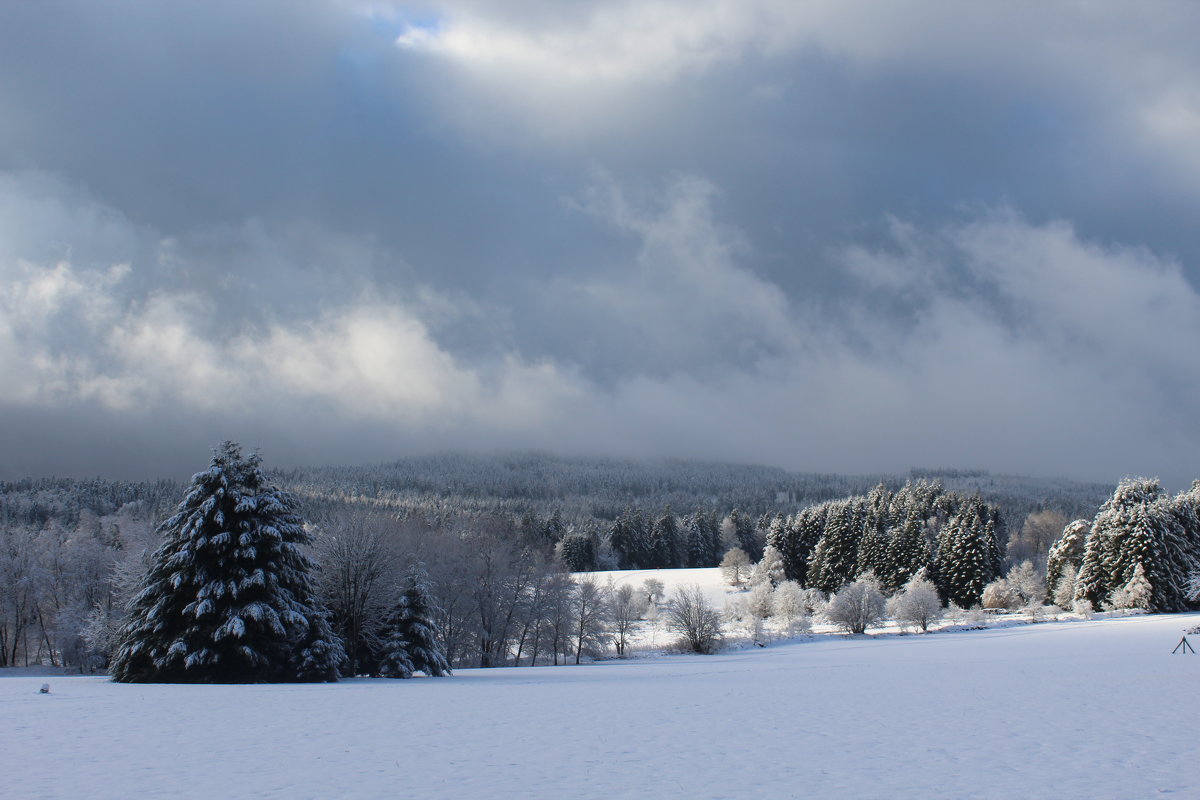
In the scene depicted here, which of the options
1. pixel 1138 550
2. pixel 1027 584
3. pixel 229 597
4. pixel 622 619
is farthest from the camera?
pixel 1027 584

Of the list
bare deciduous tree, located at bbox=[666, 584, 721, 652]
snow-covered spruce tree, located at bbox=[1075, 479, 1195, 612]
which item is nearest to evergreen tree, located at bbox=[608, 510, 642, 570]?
bare deciduous tree, located at bbox=[666, 584, 721, 652]

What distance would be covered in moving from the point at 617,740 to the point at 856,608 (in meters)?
75.1

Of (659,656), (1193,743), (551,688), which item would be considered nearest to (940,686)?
(1193,743)

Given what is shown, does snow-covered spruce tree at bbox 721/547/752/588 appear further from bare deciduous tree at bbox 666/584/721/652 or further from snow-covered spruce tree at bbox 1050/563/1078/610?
bare deciduous tree at bbox 666/584/721/652

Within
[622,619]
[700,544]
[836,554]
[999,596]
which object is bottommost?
[622,619]

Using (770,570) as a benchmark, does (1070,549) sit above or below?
above

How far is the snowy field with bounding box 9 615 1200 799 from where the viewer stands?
1227cm

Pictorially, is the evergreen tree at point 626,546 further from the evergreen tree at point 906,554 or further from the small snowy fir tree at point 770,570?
the evergreen tree at point 906,554

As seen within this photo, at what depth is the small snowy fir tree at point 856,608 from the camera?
84812 millimetres

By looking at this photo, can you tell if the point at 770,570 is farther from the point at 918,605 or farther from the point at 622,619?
the point at 622,619

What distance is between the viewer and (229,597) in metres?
32.3

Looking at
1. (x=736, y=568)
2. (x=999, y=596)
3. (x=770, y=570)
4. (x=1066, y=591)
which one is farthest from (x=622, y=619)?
(x=736, y=568)

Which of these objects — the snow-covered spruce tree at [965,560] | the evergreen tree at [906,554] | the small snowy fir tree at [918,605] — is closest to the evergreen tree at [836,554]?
the evergreen tree at [906,554]

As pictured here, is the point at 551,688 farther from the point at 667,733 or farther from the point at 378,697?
the point at 667,733
